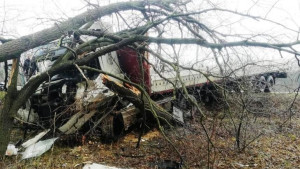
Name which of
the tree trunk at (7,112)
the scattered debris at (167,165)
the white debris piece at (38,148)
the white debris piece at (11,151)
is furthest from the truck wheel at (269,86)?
the white debris piece at (11,151)

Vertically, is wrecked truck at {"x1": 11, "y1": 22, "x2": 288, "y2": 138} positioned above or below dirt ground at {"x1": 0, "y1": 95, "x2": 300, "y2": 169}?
above

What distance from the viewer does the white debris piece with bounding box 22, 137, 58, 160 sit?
5820 mm

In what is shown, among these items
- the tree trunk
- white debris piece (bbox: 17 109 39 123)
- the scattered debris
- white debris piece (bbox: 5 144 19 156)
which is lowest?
the scattered debris

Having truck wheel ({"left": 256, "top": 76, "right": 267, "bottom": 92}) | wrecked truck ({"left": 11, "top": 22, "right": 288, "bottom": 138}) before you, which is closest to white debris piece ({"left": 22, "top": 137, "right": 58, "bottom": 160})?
wrecked truck ({"left": 11, "top": 22, "right": 288, "bottom": 138})

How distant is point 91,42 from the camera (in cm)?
579

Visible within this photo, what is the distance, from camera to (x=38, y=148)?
602 centimetres

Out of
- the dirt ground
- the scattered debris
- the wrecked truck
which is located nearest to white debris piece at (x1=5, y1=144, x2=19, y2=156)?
the dirt ground

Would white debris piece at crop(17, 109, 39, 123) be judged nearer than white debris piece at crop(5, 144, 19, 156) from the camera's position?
No

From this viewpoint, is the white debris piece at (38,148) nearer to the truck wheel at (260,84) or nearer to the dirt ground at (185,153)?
the dirt ground at (185,153)

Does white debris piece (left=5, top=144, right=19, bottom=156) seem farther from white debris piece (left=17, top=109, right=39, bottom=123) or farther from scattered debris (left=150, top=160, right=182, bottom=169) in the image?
scattered debris (left=150, top=160, right=182, bottom=169)

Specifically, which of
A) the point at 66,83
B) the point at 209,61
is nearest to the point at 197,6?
the point at 209,61

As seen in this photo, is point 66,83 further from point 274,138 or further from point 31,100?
point 274,138

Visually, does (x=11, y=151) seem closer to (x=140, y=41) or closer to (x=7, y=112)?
Result: (x=7, y=112)

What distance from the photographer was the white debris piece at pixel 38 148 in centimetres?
582
